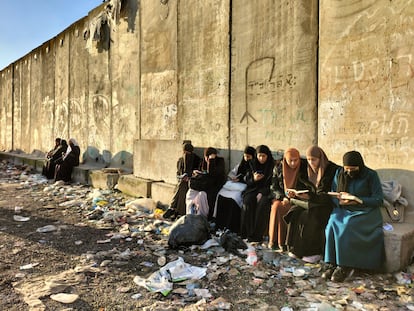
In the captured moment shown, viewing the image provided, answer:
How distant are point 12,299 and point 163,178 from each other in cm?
391

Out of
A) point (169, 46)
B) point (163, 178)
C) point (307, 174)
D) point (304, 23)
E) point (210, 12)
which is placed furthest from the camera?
point (169, 46)

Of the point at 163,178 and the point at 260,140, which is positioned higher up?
the point at 260,140

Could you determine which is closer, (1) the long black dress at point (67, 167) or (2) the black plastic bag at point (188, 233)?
(2) the black plastic bag at point (188, 233)

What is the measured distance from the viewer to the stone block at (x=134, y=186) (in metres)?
6.65

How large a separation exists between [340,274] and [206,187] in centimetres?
236

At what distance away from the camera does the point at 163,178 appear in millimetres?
6617

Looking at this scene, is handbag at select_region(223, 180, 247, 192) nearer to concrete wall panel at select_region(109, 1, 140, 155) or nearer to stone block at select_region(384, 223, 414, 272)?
stone block at select_region(384, 223, 414, 272)

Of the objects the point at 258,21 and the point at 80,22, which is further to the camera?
the point at 80,22

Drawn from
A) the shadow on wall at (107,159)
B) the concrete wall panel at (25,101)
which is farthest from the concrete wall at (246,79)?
the concrete wall panel at (25,101)

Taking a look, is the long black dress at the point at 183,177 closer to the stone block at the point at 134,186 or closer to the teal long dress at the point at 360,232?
the stone block at the point at 134,186

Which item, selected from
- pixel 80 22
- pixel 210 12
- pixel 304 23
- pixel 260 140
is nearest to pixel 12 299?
pixel 260 140

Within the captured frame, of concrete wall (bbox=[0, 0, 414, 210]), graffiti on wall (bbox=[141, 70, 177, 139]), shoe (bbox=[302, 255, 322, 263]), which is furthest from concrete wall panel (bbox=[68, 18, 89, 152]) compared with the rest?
shoe (bbox=[302, 255, 322, 263])

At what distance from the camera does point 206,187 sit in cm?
516

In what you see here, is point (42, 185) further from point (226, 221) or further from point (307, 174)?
point (307, 174)
